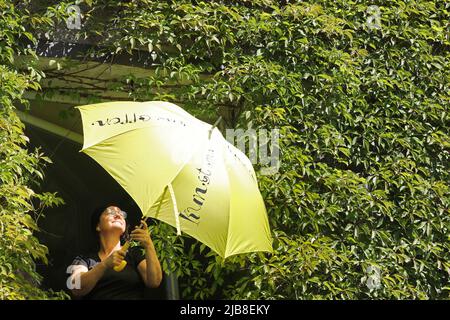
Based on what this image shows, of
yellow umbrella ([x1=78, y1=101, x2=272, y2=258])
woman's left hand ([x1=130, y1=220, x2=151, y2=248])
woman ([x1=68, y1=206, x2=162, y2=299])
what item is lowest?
woman ([x1=68, y1=206, x2=162, y2=299])

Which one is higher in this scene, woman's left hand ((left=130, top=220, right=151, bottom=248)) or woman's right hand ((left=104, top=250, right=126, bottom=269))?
woman's left hand ((left=130, top=220, right=151, bottom=248))

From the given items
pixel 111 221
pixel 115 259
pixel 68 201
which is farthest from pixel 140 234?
pixel 68 201

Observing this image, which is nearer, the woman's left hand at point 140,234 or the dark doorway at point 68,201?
the woman's left hand at point 140,234

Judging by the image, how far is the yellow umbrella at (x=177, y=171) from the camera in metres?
4.20

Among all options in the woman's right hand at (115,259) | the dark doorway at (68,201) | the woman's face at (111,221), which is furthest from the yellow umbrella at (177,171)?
the dark doorway at (68,201)

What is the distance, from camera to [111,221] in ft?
15.7

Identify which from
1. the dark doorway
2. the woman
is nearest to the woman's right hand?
the woman

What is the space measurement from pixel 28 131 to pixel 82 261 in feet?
4.67

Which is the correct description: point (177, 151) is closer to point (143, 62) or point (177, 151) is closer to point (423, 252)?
point (143, 62)

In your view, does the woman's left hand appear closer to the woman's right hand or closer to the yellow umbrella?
the woman's right hand

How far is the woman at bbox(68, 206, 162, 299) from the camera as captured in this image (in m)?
4.43

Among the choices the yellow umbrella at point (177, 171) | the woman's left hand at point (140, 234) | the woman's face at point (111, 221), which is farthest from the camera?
the woman's face at point (111, 221)

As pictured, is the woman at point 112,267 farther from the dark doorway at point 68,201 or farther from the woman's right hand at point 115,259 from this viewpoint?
the dark doorway at point 68,201
